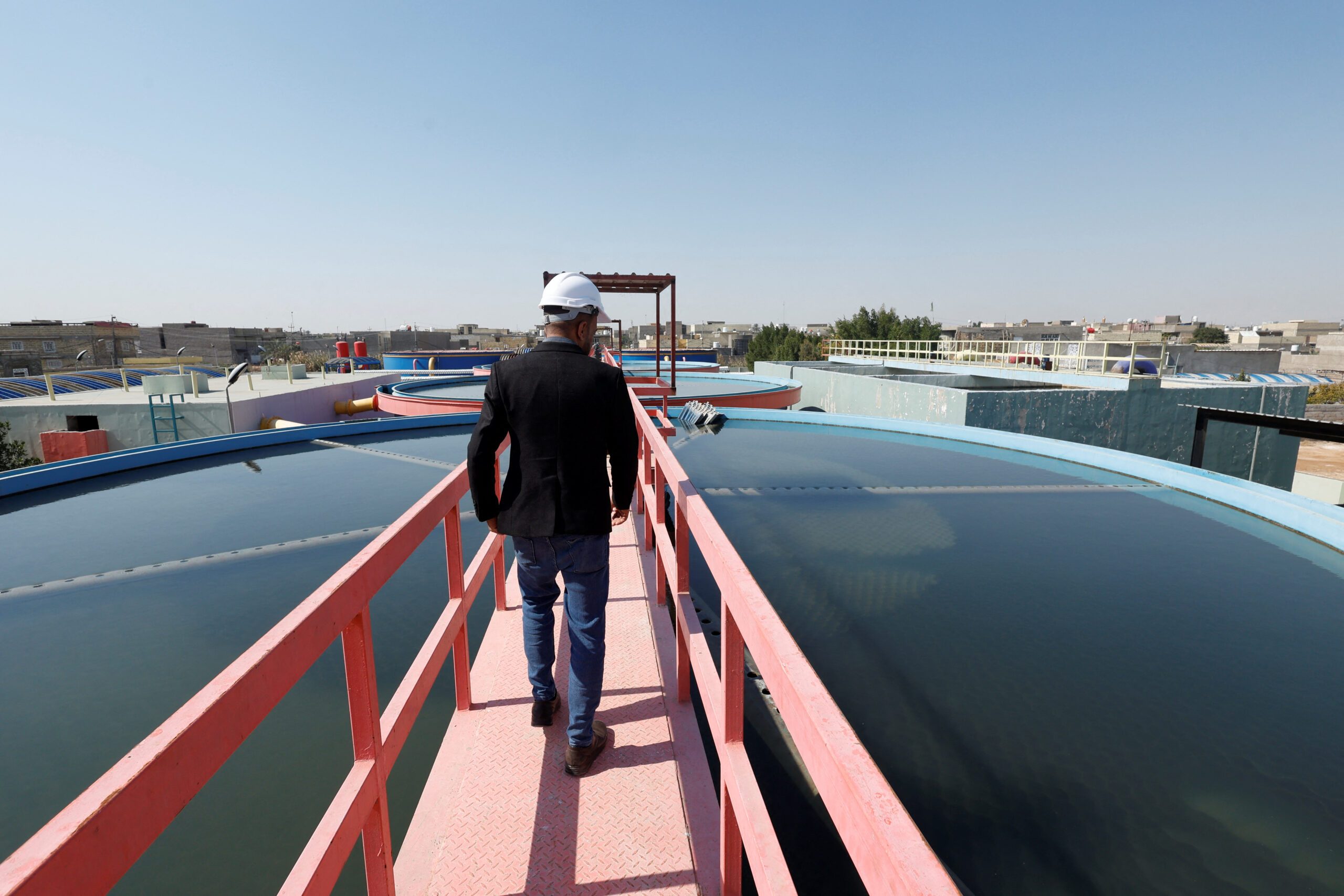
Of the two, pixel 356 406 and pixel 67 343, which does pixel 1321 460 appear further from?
pixel 67 343

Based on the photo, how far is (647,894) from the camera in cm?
184

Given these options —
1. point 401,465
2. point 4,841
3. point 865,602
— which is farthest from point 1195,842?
point 401,465

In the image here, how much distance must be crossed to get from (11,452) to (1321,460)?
46.5 meters

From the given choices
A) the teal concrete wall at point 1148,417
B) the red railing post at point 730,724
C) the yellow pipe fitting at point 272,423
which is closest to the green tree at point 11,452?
the yellow pipe fitting at point 272,423

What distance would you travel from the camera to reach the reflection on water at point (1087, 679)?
7.71 ft

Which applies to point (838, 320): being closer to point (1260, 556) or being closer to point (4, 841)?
point (1260, 556)

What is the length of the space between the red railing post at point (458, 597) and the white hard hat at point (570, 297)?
0.93 meters

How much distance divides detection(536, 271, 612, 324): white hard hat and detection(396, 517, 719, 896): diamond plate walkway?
5.56 ft

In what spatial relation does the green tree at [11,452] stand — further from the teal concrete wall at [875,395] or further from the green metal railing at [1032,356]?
A: the green metal railing at [1032,356]

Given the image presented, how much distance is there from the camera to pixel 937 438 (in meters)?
10.3

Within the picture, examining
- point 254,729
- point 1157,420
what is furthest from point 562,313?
point 1157,420

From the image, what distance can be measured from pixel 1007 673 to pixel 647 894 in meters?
2.41

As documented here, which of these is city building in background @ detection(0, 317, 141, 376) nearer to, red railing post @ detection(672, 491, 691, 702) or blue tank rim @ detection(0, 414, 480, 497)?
blue tank rim @ detection(0, 414, 480, 497)

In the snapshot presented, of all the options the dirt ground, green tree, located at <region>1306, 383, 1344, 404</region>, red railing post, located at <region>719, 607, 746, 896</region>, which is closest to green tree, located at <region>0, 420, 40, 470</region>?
red railing post, located at <region>719, 607, 746, 896</region>
